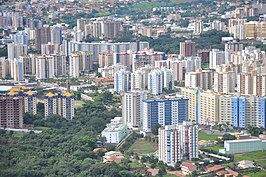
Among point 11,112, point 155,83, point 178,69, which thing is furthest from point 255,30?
point 11,112

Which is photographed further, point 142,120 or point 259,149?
point 142,120

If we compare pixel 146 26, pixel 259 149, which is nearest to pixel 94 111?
pixel 259 149

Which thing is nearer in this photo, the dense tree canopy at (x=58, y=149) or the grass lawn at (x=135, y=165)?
the dense tree canopy at (x=58, y=149)

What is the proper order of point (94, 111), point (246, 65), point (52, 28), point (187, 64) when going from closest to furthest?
1. point (94, 111)
2. point (246, 65)
3. point (187, 64)
4. point (52, 28)

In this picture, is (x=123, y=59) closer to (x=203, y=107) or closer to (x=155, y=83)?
(x=155, y=83)

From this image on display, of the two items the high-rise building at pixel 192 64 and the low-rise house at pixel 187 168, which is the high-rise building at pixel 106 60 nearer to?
the high-rise building at pixel 192 64

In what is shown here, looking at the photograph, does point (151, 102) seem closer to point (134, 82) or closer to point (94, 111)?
point (94, 111)

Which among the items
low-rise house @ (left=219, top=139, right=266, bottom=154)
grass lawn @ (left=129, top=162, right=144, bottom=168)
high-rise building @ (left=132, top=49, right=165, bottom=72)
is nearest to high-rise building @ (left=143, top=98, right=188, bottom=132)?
low-rise house @ (left=219, top=139, right=266, bottom=154)

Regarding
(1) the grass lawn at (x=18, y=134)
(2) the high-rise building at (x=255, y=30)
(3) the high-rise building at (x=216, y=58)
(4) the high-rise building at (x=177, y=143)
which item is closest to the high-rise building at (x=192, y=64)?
(3) the high-rise building at (x=216, y=58)
